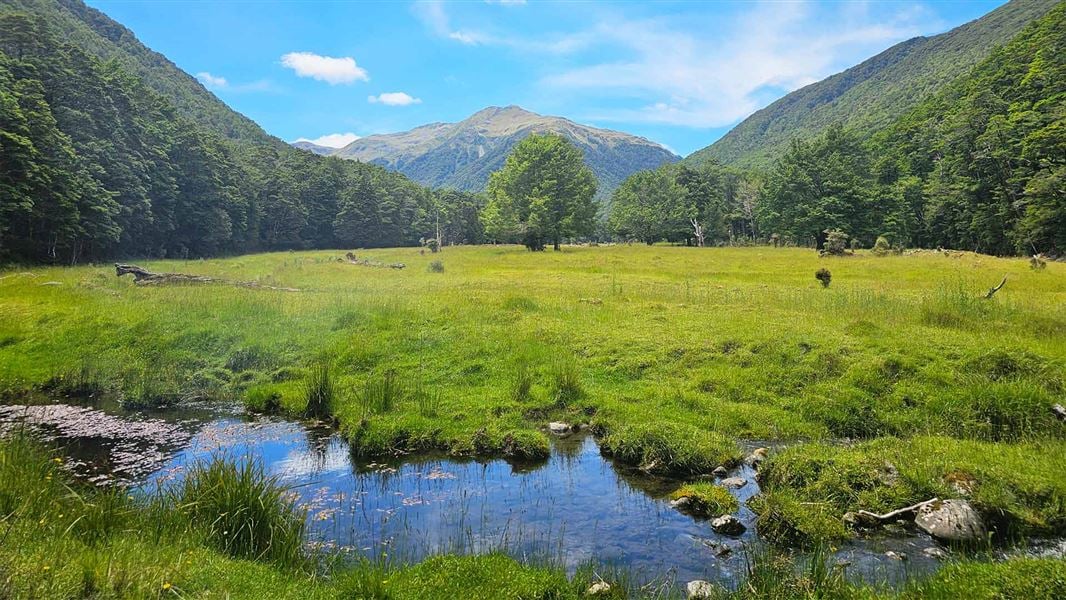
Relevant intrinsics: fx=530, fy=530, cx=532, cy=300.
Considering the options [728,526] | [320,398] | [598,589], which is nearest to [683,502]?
[728,526]

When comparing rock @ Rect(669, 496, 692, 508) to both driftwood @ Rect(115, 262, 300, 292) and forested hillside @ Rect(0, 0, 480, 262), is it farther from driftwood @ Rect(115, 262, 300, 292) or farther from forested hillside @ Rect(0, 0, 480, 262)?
forested hillside @ Rect(0, 0, 480, 262)

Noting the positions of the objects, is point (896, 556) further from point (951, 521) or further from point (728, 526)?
point (728, 526)

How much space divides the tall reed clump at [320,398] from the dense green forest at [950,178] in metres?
61.4

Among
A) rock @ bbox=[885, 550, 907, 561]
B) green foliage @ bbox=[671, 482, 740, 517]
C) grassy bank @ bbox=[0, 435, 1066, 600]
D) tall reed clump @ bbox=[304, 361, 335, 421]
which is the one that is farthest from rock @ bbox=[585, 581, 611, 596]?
tall reed clump @ bbox=[304, 361, 335, 421]

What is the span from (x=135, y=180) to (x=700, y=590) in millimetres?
68071

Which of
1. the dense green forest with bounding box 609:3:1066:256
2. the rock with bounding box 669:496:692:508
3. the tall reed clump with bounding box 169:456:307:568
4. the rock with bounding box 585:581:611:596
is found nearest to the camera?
the rock with bounding box 585:581:611:596

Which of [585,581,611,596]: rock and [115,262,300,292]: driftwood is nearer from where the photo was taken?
[585,581,611,596]: rock

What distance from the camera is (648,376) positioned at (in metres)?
16.8

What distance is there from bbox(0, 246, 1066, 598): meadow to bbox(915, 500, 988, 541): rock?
0.45 metres

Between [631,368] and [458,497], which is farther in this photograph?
[631,368]

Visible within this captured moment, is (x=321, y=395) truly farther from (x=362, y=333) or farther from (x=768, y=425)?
(x=768, y=425)

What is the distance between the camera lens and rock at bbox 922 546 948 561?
7.91 metres

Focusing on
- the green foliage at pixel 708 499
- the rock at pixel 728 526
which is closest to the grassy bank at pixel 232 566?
the rock at pixel 728 526

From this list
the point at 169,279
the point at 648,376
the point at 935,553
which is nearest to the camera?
the point at 935,553
